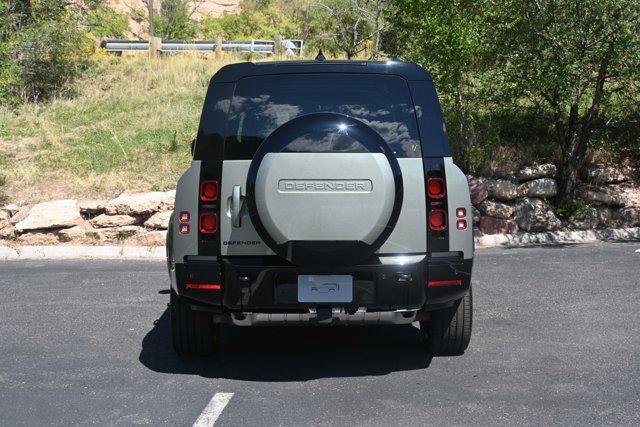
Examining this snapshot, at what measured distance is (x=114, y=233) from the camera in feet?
40.9

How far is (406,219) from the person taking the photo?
5.33m

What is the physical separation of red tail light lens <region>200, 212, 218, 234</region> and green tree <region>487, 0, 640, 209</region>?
8.17 meters

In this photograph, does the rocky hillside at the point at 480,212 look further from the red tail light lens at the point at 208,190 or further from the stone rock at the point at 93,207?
the red tail light lens at the point at 208,190

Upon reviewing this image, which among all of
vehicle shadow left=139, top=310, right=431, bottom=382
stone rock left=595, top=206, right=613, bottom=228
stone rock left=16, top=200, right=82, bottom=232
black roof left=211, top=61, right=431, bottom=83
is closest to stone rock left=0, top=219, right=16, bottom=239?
stone rock left=16, top=200, right=82, bottom=232

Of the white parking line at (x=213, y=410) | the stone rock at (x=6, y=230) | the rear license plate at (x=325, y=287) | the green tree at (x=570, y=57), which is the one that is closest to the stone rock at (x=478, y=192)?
the green tree at (x=570, y=57)

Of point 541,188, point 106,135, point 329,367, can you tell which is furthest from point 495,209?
point 106,135

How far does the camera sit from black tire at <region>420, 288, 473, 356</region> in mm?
6047

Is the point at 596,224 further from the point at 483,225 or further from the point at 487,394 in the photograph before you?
the point at 487,394

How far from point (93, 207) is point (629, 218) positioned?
27.1 ft

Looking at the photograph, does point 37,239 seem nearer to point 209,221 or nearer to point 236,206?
point 209,221

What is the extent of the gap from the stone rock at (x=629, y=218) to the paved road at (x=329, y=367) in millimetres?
4510

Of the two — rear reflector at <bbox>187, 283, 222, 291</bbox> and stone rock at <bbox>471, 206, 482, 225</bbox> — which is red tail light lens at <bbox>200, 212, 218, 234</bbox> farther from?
stone rock at <bbox>471, 206, 482, 225</bbox>

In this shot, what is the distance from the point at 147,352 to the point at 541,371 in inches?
113

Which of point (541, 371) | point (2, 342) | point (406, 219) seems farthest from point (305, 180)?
point (2, 342)
